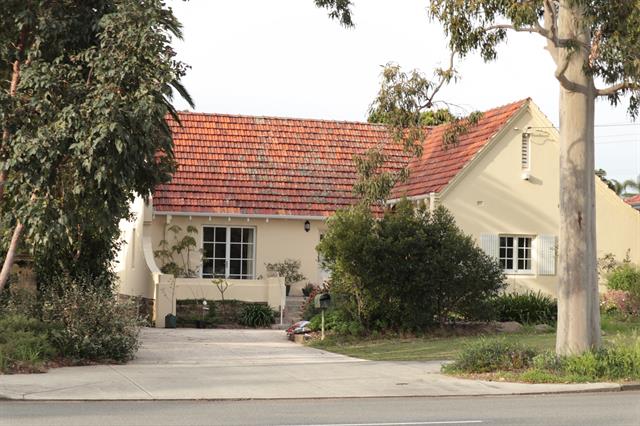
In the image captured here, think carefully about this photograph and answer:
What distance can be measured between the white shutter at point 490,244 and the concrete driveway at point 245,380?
10.4m

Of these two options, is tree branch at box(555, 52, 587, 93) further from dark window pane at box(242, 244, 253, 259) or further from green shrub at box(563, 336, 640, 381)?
dark window pane at box(242, 244, 253, 259)

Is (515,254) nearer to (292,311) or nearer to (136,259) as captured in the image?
(292,311)

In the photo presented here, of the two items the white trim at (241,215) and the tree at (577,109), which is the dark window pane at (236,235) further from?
the tree at (577,109)

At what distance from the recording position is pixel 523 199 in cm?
3070

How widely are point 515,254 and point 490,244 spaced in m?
1.01

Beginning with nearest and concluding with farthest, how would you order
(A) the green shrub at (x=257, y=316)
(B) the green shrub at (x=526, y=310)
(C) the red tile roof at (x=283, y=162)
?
(B) the green shrub at (x=526, y=310) < (A) the green shrub at (x=257, y=316) < (C) the red tile roof at (x=283, y=162)

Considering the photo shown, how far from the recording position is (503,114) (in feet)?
102

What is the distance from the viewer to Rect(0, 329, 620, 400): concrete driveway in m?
14.5

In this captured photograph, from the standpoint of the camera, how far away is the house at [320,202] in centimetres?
3006

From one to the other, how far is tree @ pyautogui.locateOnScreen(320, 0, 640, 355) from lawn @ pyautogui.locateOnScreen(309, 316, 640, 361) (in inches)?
121

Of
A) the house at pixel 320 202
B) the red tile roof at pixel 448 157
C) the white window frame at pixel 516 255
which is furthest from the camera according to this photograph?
the white window frame at pixel 516 255

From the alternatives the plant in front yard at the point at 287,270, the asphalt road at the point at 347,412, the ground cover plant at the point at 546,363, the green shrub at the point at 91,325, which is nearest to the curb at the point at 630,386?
the ground cover plant at the point at 546,363

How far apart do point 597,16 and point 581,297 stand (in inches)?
180

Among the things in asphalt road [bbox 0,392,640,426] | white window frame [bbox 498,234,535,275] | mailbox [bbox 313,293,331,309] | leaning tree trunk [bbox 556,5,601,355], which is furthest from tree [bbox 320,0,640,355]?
white window frame [bbox 498,234,535,275]
